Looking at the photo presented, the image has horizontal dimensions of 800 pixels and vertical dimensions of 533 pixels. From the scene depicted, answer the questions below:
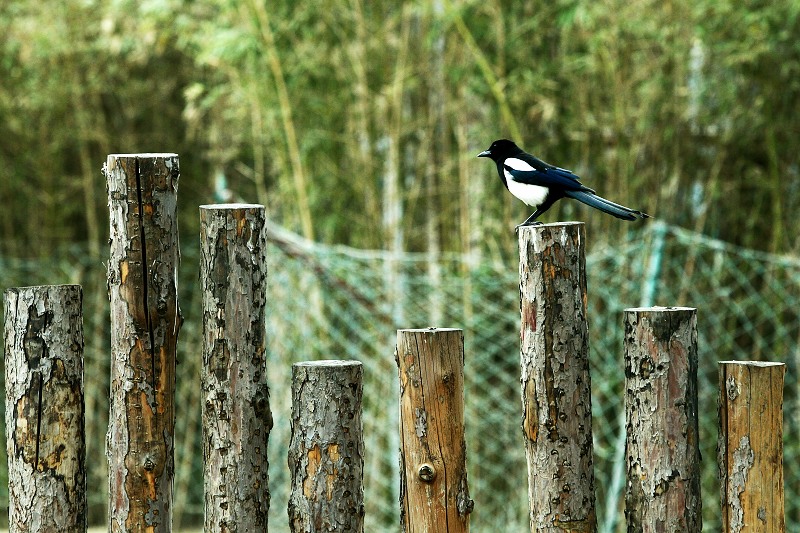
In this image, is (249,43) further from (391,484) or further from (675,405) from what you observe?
(675,405)

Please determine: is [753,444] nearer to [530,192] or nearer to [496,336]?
[530,192]

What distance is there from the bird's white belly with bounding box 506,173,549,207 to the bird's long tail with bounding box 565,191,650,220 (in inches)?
3.1

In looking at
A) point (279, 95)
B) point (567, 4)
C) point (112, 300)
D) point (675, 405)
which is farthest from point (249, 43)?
point (675, 405)

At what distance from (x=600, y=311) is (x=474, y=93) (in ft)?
3.09

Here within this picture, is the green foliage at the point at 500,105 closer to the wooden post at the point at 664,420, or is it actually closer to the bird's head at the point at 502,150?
the bird's head at the point at 502,150

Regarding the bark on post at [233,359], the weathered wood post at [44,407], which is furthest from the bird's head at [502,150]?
the weathered wood post at [44,407]

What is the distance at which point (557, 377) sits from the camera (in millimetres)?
1829

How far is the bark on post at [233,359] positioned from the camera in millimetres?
1837

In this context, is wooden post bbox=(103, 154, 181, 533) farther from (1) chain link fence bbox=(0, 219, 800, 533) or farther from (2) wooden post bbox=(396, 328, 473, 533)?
(1) chain link fence bbox=(0, 219, 800, 533)

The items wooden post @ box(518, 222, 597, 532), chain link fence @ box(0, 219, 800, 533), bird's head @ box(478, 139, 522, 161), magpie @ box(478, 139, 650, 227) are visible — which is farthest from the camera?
chain link fence @ box(0, 219, 800, 533)

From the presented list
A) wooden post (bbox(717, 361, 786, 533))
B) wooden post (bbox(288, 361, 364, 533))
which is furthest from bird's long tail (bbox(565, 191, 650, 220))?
wooden post (bbox(288, 361, 364, 533))

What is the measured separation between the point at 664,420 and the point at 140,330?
88 centimetres

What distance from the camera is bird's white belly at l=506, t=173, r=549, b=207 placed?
7.10ft

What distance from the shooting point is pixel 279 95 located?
4.38 meters
